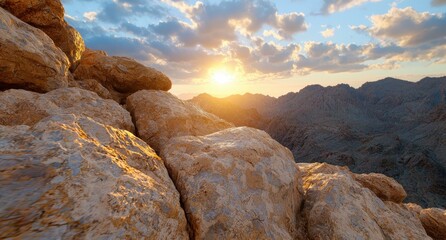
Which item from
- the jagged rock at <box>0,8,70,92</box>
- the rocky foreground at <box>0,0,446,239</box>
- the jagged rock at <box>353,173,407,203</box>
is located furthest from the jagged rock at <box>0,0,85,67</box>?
the jagged rock at <box>353,173,407,203</box>

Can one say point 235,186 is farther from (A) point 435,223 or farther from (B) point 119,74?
(A) point 435,223

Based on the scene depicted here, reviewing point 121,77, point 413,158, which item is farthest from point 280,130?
point 121,77

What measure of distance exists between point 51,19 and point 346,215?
15.5m

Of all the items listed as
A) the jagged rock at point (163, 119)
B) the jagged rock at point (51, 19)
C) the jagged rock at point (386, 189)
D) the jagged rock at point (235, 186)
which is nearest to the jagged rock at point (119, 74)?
the jagged rock at point (51, 19)

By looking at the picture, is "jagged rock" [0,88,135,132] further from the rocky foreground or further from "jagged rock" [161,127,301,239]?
"jagged rock" [161,127,301,239]

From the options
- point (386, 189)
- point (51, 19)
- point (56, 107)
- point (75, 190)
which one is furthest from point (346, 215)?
point (51, 19)

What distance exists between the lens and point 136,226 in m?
4.69

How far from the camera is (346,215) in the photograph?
7.59m

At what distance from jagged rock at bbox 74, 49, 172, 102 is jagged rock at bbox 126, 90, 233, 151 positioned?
2076 millimetres

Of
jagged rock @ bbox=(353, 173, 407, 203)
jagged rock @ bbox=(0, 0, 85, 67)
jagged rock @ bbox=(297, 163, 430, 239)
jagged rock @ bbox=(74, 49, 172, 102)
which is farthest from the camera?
jagged rock @ bbox=(74, 49, 172, 102)

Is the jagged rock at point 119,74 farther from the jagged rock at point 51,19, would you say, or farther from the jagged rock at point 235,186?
the jagged rock at point 235,186

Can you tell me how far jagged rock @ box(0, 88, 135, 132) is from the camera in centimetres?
798

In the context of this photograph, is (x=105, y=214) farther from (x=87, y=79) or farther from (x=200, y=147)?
(x=87, y=79)

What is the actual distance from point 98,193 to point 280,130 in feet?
597
